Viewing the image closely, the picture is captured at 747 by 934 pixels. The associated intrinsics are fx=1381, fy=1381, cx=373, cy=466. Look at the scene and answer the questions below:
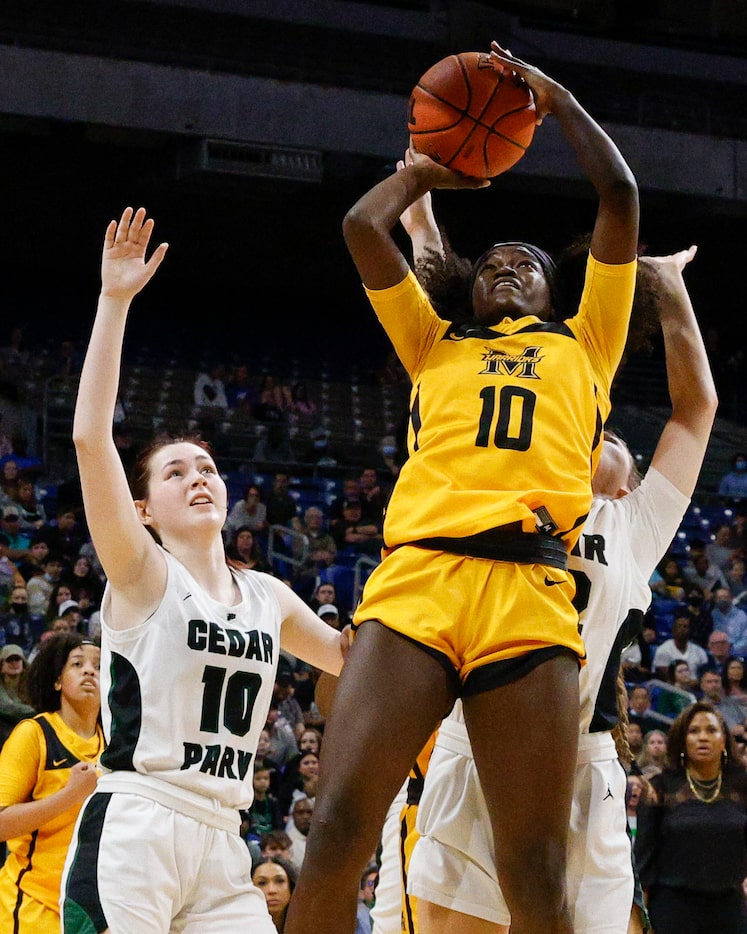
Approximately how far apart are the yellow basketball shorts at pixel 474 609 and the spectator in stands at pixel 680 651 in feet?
28.9

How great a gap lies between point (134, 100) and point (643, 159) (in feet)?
17.2

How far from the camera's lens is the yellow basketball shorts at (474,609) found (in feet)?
9.72

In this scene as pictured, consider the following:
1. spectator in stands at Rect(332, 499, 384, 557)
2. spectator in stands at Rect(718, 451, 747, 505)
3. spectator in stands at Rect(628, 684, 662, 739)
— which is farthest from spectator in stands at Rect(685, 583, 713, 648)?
spectator in stands at Rect(332, 499, 384, 557)

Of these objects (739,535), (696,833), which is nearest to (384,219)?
(696,833)

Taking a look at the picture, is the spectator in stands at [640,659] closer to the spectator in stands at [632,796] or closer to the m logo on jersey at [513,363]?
the spectator in stands at [632,796]

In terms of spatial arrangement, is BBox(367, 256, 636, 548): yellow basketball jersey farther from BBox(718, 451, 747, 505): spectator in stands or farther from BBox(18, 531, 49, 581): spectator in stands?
BBox(718, 451, 747, 505): spectator in stands

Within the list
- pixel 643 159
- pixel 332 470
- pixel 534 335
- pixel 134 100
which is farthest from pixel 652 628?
pixel 534 335

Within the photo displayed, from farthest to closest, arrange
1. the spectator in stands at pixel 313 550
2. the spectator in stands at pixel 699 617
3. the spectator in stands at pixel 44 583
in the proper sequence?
the spectator in stands at pixel 699 617, the spectator in stands at pixel 313 550, the spectator in stands at pixel 44 583

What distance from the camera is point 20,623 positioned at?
984cm

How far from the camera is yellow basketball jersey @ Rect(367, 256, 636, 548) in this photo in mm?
3064

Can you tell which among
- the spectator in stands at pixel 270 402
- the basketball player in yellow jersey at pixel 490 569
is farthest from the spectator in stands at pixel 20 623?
the basketball player in yellow jersey at pixel 490 569

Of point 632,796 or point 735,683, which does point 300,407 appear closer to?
point 735,683

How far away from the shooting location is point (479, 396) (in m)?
3.19

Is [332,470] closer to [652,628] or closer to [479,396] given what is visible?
[652,628]
